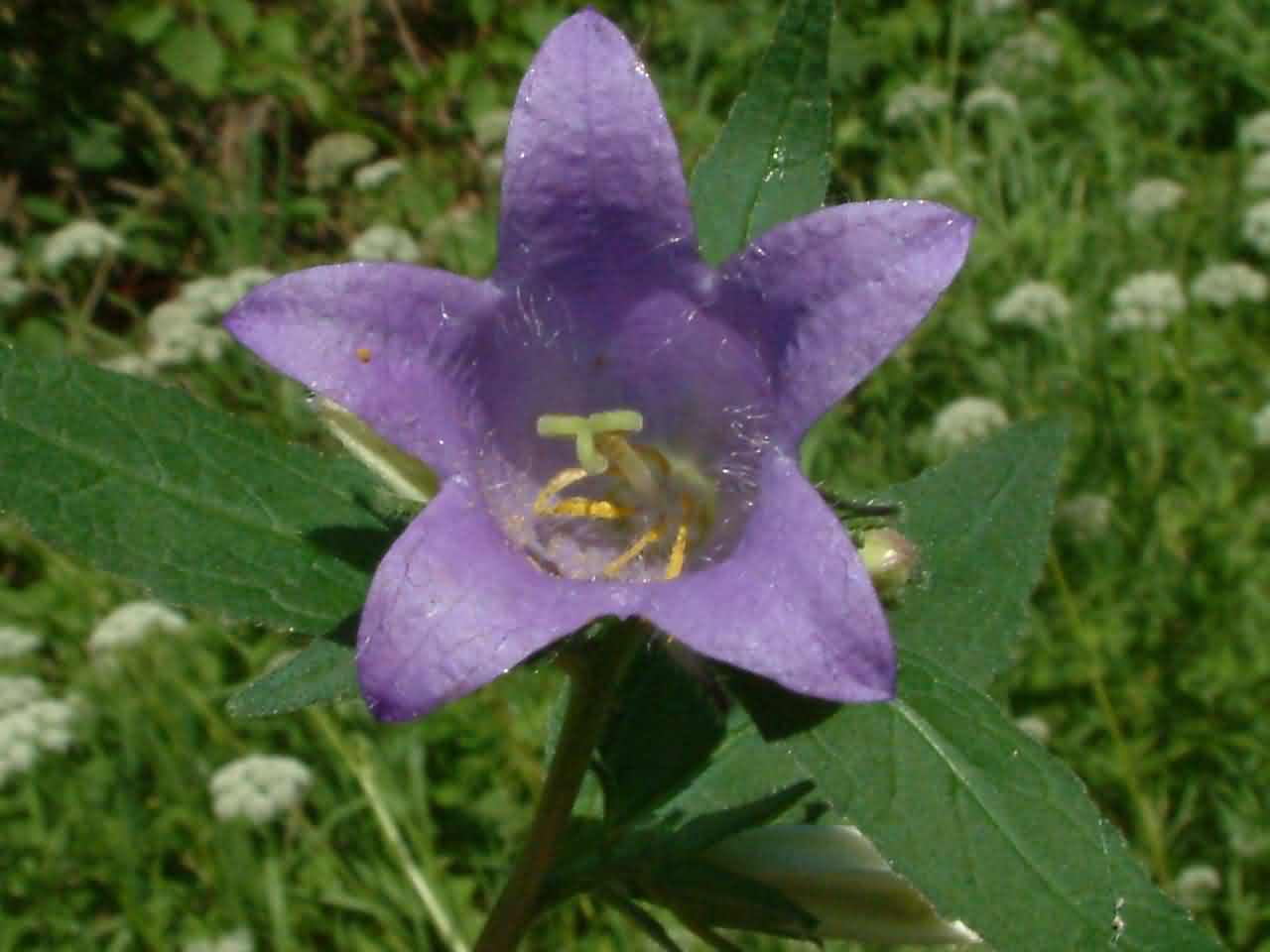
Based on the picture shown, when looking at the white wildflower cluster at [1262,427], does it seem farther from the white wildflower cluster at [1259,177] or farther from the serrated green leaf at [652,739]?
the serrated green leaf at [652,739]

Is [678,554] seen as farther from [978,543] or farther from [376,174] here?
[376,174]

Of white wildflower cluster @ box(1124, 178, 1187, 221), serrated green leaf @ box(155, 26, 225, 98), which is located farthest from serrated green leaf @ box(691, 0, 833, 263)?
serrated green leaf @ box(155, 26, 225, 98)

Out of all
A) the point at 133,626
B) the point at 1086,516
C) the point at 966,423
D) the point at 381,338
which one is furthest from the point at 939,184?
the point at 381,338

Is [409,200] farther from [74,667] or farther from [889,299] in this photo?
[889,299]

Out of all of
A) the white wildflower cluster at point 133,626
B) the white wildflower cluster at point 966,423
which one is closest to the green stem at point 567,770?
the white wildflower cluster at point 133,626

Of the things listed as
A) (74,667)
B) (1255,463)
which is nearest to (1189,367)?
(1255,463)

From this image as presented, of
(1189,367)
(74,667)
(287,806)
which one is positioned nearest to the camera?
(287,806)
